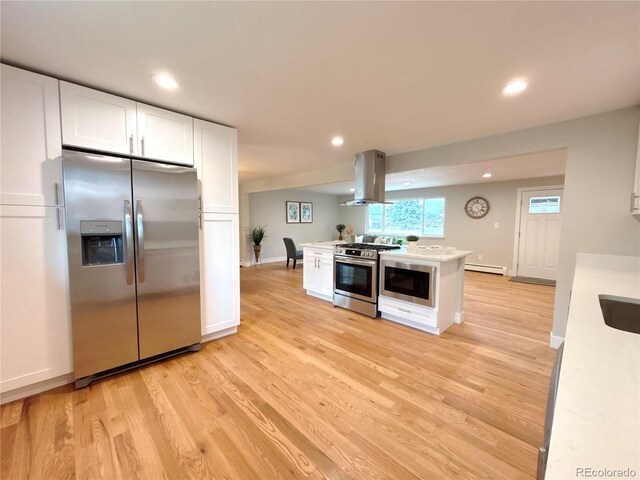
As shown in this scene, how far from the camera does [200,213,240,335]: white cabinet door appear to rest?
258 centimetres

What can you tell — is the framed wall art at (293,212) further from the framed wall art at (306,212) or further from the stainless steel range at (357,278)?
the stainless steel range at (357,278)

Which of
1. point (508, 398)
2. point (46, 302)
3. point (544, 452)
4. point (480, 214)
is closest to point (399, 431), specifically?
point (508, 398)

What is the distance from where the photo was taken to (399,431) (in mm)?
1576

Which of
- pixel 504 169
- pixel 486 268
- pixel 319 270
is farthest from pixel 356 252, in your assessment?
pixel 486 268

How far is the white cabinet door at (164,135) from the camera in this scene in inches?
85.0

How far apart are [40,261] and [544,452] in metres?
2.78

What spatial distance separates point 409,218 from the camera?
25.7 feet

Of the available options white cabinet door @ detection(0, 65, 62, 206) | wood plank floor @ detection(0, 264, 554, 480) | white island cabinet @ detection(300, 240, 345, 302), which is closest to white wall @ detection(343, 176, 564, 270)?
wood plank floor @ detection(0, 264, 554, 480)

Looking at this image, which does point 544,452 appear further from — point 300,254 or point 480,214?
point 480,214

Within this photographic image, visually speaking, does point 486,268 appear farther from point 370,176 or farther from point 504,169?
point 370,176

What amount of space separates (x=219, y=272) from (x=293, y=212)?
561cm

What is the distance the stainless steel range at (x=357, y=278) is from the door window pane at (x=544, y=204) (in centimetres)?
420

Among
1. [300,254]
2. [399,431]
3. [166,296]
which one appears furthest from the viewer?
[300,254]

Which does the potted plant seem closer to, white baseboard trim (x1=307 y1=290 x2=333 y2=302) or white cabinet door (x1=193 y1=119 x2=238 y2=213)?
white baseboard trim (x1=307 y1=290 x2=333 y2=302)
